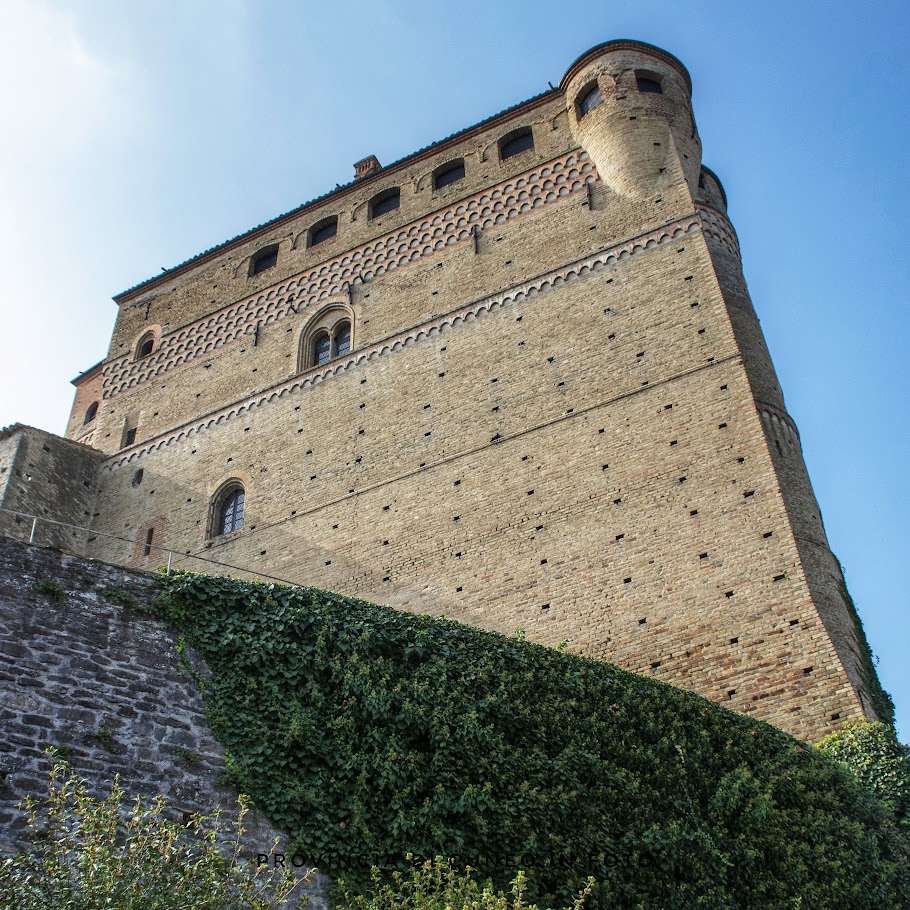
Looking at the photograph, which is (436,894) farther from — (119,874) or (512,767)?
(512,767)

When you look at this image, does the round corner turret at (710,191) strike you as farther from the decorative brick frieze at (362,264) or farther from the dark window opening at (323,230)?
the dark window opening at (323,230)

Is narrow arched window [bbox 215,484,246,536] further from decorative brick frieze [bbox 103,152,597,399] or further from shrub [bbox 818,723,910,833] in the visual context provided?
shrub [bbox 818,723,910,833]

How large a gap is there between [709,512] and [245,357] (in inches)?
342

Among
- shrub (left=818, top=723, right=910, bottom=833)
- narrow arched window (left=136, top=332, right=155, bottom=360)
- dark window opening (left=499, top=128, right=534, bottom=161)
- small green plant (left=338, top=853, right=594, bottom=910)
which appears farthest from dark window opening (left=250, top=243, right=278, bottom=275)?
small green plant (left=338, top=853, right=594, bottom=910)

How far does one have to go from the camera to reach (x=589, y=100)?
16.9 metres

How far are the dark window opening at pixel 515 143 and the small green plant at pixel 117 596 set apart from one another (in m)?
11.7

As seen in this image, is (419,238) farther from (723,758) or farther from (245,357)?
(723,758)

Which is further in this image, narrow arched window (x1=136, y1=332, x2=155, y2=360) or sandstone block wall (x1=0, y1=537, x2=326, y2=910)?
narrow arched window (x1=136, y1=332, x2=155, y2=360)

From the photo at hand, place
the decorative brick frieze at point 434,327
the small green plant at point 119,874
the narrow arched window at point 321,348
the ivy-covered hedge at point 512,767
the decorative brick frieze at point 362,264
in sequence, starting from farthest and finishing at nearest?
1. the narrow arched window at point 321,348
2. the decorative brick frieze at point 362,264
3. the decorative brick frieze at point 434,327
4. the ivy-covered hedge at point 512,767
5. the small green plant at point 119,874

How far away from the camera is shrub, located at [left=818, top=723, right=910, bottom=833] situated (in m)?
8.86

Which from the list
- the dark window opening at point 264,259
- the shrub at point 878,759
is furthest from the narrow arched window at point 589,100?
the shrub at point 878,759

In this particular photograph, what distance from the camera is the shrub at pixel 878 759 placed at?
8859mm

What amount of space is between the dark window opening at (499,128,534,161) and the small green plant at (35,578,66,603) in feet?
39.4

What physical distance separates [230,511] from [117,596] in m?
7.92
